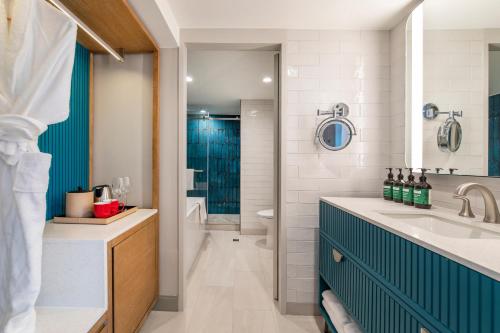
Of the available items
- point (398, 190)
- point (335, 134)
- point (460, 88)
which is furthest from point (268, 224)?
point (460, 88)

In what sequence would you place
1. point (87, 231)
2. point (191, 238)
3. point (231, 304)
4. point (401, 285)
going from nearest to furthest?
point (401, 285)
point (87, 231)
point (231, 304)
point (191, 238)

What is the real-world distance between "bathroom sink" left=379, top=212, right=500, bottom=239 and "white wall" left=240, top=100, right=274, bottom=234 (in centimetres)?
326

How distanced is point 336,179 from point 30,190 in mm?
2091

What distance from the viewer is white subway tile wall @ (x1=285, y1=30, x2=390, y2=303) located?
2289 millimetres

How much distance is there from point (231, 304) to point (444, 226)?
6.08 feet

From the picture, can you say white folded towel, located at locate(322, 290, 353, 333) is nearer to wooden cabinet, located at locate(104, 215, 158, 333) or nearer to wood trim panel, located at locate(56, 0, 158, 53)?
wooden cabinet, located at locate(104, 215, 158, 333)

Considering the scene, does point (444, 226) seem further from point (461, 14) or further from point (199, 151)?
point (199, 151)

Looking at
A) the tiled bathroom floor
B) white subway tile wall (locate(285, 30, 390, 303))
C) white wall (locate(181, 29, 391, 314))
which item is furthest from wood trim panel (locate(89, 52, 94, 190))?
white subway tile wall (locate(285, 30, 390, 303))

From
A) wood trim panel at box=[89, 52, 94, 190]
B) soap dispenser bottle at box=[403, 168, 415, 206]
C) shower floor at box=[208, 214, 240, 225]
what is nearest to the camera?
soap dispenser bottle at box=[403, 168, 415, 206]

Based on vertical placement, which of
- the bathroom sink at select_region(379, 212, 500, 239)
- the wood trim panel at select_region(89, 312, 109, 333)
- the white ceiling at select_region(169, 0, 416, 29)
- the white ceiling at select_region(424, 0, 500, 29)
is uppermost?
the white ceiling at select_region(169, 0, 416, 29)

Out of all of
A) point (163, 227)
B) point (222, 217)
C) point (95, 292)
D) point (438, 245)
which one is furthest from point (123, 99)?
point (222, 217)

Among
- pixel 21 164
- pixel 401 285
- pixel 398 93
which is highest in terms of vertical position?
pixel 398 93

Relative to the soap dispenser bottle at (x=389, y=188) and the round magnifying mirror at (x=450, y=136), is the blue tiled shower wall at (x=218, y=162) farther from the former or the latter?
the round magnifying mirror at (x=450, y=136)

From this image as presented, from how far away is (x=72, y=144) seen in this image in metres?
2.00
